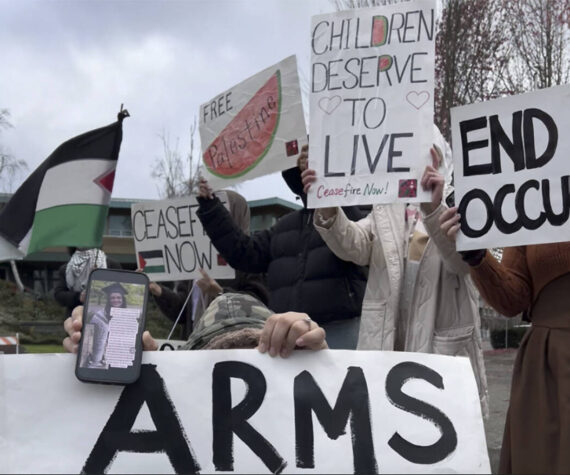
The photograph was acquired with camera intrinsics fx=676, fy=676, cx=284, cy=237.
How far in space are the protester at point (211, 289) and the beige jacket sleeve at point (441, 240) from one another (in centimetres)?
180

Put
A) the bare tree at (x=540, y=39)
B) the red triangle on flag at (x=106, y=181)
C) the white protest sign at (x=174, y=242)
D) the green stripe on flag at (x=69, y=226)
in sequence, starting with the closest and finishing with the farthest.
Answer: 1. the green stripe on flag at (x=69, y=226)
2. the red triangle on flag at (x=106, y=181)
3. the white protest sign at (x=174, y=242)
4. the bare tree at (x=540, y=39)

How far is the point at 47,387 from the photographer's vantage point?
1587mm

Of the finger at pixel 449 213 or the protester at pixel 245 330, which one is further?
the finger at pixel 449 213

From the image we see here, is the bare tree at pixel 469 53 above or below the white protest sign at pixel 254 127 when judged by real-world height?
above

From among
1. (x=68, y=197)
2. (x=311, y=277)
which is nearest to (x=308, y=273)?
(x=311, y=277)

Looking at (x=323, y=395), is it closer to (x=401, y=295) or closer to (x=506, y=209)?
(x=506, y=209)

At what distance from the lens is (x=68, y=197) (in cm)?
407

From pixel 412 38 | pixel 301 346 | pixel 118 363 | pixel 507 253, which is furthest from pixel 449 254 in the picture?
pixel 118 363

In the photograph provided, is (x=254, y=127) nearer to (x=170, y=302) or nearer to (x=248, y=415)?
(x=170, y=302)

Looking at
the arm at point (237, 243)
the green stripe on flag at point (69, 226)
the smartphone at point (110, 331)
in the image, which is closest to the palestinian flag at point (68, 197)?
the green stripe on flag at point (69, 226)

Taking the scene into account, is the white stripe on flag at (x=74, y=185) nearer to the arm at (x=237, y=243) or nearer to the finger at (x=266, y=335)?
the arm at (x=237, y=243)

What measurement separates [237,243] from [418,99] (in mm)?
1627

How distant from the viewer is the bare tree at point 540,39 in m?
12.5

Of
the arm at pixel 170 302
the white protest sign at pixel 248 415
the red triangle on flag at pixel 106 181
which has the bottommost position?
the white protest sign at pixel 248 415
